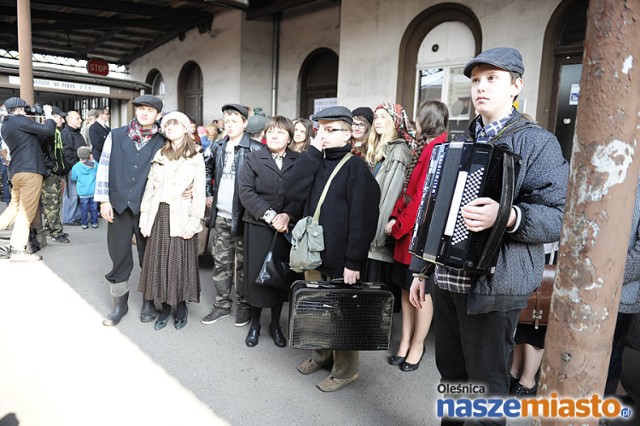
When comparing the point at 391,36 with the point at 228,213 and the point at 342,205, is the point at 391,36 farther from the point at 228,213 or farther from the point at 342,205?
the point at 342,205

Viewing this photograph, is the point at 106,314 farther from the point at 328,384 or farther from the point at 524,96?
the point at 524,96

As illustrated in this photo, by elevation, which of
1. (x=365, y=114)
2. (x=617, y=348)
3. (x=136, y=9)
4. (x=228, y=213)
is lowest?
(x=617, y=348)

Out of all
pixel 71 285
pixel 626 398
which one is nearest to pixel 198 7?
pixel 71 285

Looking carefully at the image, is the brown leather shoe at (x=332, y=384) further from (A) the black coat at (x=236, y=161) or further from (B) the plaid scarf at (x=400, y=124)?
(B) the plaid scarf at (x=400, y=124)

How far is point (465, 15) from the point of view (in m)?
6.56

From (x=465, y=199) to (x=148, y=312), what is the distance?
3.29 metres

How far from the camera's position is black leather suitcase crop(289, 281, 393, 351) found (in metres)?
2.71

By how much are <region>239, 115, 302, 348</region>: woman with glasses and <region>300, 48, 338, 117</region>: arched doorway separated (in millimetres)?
6344

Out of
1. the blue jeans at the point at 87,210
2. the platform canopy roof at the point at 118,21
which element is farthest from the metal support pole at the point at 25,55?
the platform canopy roof at the point at 118,21

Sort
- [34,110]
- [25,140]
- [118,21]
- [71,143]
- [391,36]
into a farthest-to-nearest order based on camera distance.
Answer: [118,21], [71,143], [391,36], [34,110], [25,140]

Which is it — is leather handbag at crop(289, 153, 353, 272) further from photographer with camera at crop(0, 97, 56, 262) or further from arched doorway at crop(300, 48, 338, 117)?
arched doorway at crop(300, 48, 338, 117)

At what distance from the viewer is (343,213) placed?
114 inches

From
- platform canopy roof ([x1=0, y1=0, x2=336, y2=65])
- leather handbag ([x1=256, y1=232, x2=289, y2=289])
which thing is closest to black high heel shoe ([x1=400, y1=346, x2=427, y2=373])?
leather handbag ([x1=256, y1=232, x2=289, y2=289])

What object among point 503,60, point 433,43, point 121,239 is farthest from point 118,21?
point 503,60
